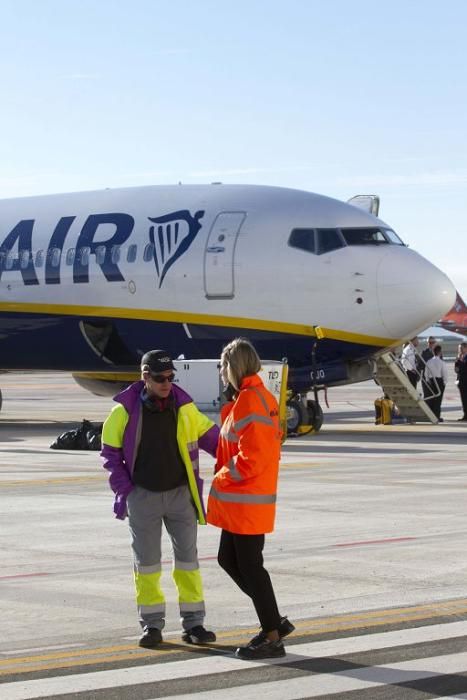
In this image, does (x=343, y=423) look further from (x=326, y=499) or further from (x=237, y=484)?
(x=237, y=484)

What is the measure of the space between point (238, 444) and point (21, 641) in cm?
199

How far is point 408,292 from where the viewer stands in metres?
29.4

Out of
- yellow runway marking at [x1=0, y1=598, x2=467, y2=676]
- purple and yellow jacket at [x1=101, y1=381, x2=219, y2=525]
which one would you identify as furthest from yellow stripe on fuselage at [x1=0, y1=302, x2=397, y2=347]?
purple and yellow jacket at [x1=101, y1=381, x2=219, y2=525]

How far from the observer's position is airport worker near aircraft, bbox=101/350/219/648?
10.5 metres

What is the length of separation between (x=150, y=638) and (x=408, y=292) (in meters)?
20.0

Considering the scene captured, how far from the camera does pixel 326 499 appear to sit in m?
18.5

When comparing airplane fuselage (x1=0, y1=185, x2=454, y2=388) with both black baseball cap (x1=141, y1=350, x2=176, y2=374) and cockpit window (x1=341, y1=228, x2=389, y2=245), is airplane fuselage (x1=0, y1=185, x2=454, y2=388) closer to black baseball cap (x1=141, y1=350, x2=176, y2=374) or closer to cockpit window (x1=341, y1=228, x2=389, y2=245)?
cockpit window (x1=341, y1=228, x2=389, y2=245)

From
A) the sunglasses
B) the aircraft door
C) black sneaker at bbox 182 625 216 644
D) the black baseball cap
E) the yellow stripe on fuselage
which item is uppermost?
the aircraft door

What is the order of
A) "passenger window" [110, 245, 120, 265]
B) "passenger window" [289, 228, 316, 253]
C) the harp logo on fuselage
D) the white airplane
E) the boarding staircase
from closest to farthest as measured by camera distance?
the white airplane → "passenger window" [289, 228, 316, 253] → the harp logo on fuselage → "passenger window" [110, 245, 120, 265] → the boarding staircase

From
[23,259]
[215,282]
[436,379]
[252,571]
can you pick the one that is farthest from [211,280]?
[252,571]

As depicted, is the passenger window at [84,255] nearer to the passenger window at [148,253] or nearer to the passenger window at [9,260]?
the passenger window at [148,253]

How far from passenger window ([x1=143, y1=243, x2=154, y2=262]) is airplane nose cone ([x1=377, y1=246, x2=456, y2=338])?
5.08 meters

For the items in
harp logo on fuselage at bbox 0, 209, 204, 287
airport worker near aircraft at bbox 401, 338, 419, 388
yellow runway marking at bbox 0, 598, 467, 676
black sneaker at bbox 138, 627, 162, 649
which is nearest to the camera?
yellow runway marking at bbox 0, 598, 467, 676

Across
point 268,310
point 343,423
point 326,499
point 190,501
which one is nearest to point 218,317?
point 268,310
